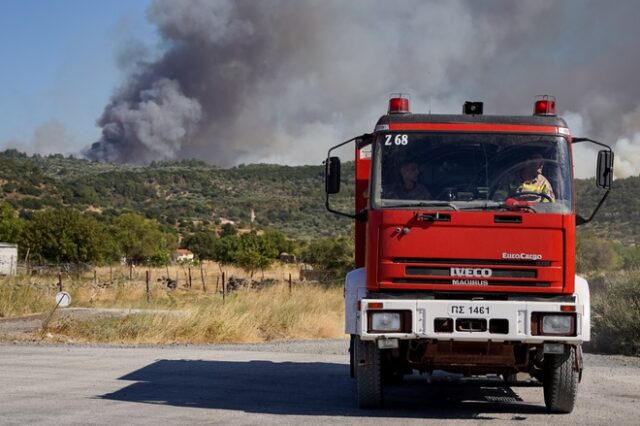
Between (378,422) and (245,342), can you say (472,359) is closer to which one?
(378,422)

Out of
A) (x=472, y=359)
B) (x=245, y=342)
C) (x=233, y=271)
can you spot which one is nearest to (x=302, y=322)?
(x=245, y=342)

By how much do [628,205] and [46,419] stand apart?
199ft

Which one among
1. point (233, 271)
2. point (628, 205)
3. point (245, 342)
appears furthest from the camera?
point (628, 205)

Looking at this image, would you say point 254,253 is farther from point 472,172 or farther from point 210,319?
point 472,172

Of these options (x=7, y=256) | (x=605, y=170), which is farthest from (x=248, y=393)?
(x=7, y=256)

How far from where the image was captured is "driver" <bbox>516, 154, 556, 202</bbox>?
10461 mm

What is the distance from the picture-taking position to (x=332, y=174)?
432 inches

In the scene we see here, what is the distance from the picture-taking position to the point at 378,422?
1019 cm

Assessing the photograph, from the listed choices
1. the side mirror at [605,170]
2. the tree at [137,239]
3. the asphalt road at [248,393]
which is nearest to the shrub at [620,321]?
the asphalt road at [248,393]

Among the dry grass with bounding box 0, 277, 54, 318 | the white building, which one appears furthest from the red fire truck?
the white building

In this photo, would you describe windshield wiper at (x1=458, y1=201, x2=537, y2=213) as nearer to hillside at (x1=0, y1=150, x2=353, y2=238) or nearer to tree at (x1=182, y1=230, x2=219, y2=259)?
tree at (x1=182, y1=230, x2=219, y2=259)

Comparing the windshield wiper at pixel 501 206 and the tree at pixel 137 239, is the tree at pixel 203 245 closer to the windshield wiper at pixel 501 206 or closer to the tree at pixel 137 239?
the tree at pixel 137 239

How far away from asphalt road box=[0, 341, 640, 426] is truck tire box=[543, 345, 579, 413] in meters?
0.15

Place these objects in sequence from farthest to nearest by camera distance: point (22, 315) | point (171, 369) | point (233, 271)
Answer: point (233, 271) < point (22, 315) < point (171, 369)
